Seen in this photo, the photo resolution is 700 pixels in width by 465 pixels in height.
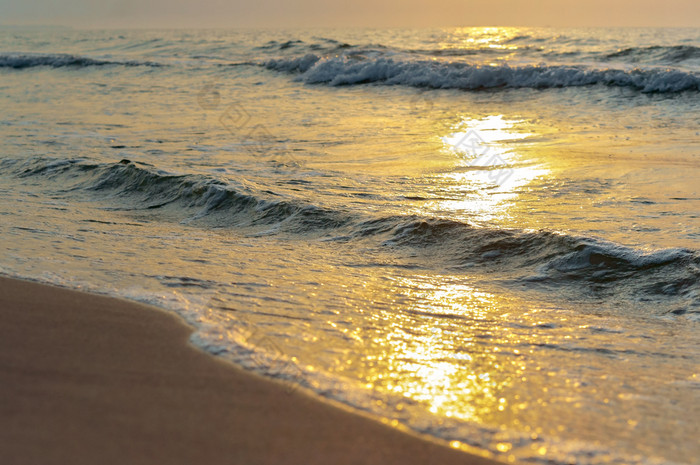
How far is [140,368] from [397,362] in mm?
1052

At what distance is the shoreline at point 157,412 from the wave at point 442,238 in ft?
7.20

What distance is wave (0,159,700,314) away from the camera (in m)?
4.04

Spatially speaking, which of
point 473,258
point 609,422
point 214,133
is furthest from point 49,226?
point 214,133

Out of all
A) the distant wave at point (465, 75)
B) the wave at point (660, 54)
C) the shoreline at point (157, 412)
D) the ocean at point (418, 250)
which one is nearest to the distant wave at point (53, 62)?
the distant wave at point (465, 75)

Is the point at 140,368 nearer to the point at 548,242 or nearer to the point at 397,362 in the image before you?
the point at 397,362

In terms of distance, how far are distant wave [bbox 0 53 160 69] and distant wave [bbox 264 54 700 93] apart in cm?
689

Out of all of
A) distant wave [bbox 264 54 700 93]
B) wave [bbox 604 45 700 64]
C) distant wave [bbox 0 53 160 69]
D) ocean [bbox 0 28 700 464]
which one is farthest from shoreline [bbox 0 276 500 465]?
distant wave [bbox 0 53 160 69]

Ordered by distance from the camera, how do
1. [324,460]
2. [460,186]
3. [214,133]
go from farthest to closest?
[214,133] < [460,186] < [324,460]

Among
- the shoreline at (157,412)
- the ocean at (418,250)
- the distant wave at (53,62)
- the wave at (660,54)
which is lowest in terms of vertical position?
→ the shoreline at (157,412)

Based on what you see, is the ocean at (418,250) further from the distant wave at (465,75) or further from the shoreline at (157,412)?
the distant wave at (465,75)

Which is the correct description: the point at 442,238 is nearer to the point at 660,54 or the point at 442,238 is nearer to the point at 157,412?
the point at 157,412

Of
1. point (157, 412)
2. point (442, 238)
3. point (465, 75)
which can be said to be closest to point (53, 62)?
point (465, 75)

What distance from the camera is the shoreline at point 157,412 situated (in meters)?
2.01

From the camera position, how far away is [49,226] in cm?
502
